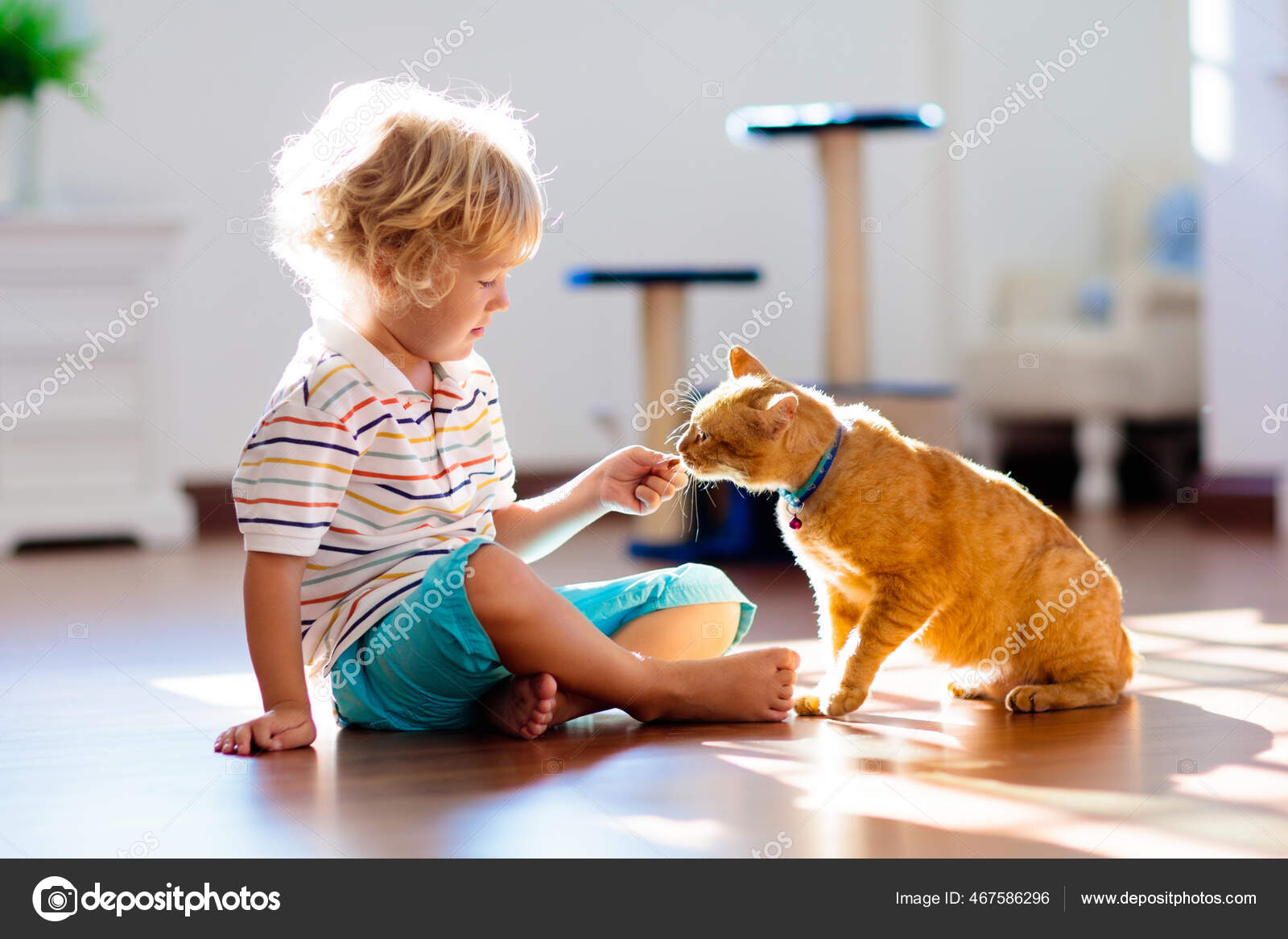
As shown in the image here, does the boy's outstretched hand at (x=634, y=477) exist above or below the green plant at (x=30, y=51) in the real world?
below

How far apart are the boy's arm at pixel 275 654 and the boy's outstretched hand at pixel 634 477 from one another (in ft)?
1.27

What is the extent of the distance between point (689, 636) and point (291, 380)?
56 cm

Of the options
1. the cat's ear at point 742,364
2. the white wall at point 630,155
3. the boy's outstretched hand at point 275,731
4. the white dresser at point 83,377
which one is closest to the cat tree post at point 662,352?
the white wall at point 630,155

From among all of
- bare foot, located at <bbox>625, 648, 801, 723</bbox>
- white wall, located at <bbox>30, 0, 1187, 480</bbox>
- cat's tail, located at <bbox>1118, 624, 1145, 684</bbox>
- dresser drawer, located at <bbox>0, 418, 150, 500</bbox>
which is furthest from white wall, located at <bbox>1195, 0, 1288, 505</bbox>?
dresser drawer, located at <bbox>0, 418, 150, 500</bbox>

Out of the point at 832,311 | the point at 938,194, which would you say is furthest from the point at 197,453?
the point at 938,194

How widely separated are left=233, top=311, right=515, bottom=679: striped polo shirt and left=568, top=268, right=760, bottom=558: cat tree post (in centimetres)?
172

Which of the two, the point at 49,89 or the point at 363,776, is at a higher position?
the point at 49,89

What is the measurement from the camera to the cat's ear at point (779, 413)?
1.48 m

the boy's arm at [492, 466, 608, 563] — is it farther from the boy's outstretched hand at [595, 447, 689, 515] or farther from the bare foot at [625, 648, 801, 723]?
the bare foot at [625, 648, 801, 723]

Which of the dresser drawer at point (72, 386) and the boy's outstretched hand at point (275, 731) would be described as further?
the dresser drawer at point (72, 386)

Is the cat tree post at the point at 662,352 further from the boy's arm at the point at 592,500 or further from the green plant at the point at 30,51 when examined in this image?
the green plant at the point at 30,51

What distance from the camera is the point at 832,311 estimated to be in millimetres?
3301
